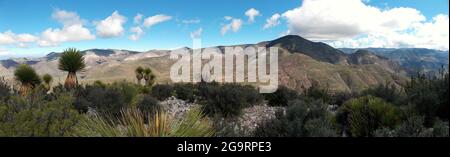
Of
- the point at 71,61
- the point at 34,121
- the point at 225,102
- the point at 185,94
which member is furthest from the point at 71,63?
the point at 34,121

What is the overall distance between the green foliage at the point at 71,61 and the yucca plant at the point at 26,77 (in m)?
1.72

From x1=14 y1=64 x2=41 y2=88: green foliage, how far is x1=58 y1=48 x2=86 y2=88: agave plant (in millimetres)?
1759

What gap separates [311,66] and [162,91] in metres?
127

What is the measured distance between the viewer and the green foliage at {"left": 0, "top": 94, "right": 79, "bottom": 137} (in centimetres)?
586

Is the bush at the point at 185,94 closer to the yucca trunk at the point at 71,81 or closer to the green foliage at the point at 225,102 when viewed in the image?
the green foliage at the point at 225,102

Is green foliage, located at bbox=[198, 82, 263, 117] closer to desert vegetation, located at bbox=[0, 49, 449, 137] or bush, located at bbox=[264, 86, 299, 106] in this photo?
desert vegetation, located at bbox=[0, 49, 449, 137]

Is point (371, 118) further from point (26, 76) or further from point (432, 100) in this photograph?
point (26, 76)

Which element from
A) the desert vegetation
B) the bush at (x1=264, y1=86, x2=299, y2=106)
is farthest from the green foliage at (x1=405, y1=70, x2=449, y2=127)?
the bush at (x1=264, y1=86, x2=299, y2=106)

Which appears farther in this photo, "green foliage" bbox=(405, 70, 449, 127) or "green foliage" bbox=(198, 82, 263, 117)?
"green foliage" bbox=(198, 82, 263, 117)

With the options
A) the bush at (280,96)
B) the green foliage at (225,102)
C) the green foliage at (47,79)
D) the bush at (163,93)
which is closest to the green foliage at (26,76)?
the green foliage at (47,79)

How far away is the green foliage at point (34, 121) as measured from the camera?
5.86m
